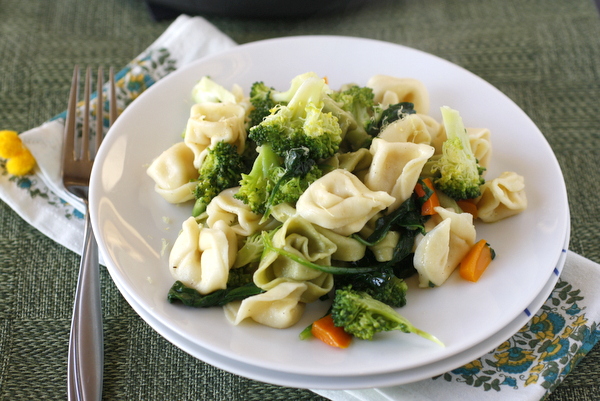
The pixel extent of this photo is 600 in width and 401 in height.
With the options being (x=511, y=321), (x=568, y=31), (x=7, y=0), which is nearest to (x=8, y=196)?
(x=7, y=0)

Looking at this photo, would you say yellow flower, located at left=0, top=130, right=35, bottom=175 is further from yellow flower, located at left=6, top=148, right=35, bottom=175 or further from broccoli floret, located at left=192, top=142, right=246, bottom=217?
broccoli floret, located at left=192, top=142, right=246, bottom=217

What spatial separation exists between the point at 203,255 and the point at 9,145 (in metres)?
1.92

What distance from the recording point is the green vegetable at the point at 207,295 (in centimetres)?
256

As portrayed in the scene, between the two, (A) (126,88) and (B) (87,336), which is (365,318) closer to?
(B) (87,336)

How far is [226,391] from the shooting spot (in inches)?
108

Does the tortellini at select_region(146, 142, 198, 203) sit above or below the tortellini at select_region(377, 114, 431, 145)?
below

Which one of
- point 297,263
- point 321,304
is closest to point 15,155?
point 297,263

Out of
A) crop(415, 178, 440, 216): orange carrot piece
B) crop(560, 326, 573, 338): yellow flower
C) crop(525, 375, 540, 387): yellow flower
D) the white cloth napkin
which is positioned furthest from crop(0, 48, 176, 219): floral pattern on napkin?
crop(560, 326, 573, 338): yellow flower

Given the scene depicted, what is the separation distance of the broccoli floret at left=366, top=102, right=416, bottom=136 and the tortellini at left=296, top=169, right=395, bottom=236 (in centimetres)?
58

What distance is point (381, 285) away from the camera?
2574mm

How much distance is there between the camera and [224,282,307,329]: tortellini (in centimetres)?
248

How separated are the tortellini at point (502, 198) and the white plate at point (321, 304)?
0.06 meters

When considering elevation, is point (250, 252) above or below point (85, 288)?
above

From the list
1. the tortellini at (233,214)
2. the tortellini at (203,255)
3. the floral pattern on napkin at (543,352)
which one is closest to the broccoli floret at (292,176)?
the tortellini at (233,214)
